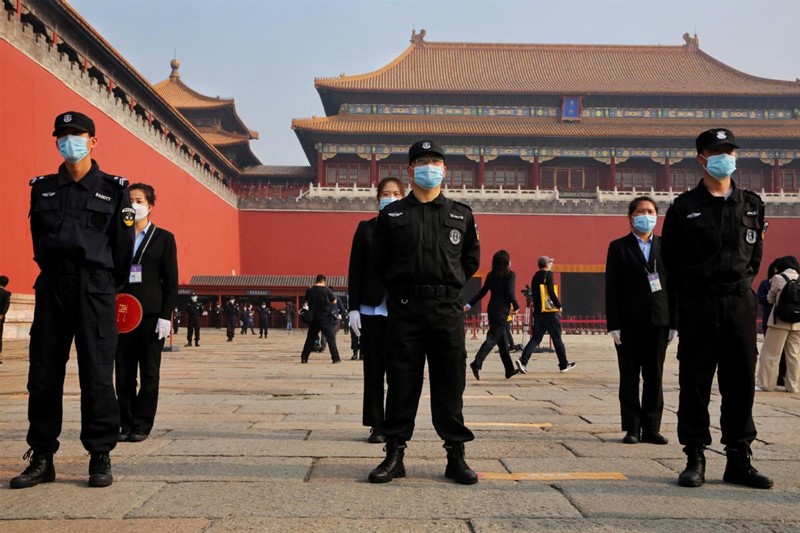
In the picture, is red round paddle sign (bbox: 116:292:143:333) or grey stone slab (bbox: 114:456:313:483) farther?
red round paddle sign (bbox: 116:292:143:333)

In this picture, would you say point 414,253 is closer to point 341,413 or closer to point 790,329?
point 341,413

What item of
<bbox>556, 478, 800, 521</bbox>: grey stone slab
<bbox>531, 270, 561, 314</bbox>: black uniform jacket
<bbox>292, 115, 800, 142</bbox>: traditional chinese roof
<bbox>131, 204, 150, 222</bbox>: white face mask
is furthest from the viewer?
<bbox>292, 115, 800, 142</bbox>: traditional chinese roof

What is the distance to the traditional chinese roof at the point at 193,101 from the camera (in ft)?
99.4

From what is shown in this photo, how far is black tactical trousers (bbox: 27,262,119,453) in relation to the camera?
2.91m

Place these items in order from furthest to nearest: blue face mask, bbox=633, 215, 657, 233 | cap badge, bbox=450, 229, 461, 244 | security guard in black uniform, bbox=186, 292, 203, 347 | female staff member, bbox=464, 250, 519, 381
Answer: security guard in black uniform, bbox=186, 292, 203, 347
female staff member, bbox=464, 250, 519, 381
blue face mask, bbox=633, 215, 657, 233
cap badge, bbox=450, 229, 461, 244

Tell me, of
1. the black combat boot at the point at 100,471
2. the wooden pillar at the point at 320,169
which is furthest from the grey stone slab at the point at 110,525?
the wooden pillar at the point at 320,169

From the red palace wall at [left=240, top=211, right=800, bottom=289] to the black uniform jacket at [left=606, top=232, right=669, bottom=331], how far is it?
23.1m

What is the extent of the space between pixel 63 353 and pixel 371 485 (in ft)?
4.33

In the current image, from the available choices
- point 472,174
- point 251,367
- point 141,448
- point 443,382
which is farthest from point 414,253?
point 472,174

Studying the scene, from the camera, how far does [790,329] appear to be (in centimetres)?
664

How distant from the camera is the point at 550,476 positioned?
10.0 feet

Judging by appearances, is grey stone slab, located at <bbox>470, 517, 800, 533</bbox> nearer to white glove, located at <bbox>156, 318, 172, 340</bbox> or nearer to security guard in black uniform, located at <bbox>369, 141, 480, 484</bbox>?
security guard in black uniform, located at <bbox>369, 141, 480, 484</bbox>

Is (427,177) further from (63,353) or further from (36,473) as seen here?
(36,473)

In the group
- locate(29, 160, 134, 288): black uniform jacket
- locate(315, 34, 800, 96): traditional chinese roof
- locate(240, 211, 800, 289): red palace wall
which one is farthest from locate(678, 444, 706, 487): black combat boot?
locate(315, 34, 800, 96): traditional chinese roof
